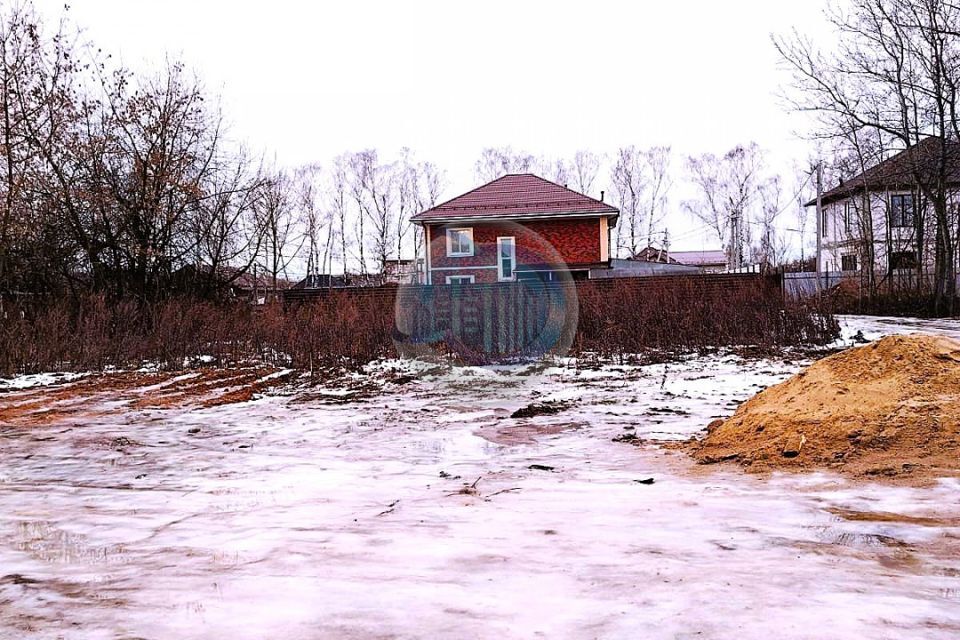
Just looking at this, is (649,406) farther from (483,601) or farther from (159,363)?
(159,363)

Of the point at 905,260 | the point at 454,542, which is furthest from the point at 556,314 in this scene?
the point at 905,260

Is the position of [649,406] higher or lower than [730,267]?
lower

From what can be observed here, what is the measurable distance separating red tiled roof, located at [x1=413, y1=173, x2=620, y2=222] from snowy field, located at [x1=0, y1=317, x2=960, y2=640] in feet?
77.9

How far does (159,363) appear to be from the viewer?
494 inches

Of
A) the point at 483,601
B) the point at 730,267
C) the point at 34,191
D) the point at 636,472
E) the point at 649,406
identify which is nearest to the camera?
the point at 483,601

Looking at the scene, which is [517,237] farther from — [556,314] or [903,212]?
[556,314]

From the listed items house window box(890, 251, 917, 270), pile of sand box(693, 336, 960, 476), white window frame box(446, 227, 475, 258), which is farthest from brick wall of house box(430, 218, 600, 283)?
pile of sand box(693, 336, 960, 476)

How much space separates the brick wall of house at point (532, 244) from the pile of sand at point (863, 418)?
23771 mm

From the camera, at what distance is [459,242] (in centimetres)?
3036

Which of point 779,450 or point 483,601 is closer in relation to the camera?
point 483,601

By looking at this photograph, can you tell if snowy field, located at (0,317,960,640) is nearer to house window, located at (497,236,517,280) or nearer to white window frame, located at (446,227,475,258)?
house window, located at (497,236,517,280)

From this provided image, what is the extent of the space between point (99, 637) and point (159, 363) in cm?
1144

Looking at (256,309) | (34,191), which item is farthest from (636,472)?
(34,191)

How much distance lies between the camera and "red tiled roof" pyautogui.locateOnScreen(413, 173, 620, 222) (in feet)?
→ 95.8
